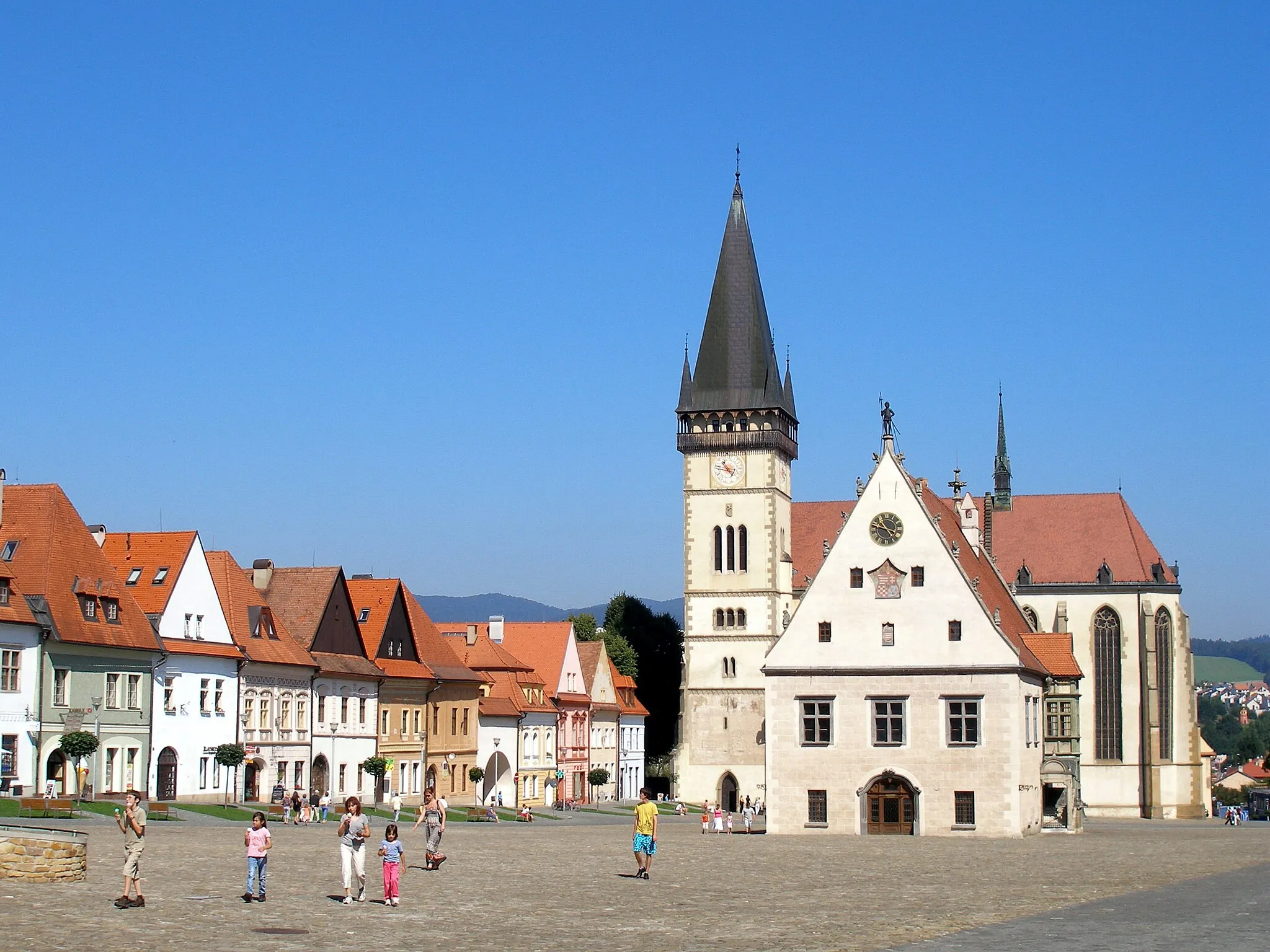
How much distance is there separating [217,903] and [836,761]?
38713 millimetres

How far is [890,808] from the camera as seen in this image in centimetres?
6156

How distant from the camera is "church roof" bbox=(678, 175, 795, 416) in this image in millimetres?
99125

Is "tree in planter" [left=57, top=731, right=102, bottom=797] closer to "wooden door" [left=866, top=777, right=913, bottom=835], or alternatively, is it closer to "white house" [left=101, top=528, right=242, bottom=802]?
"white house" [left=101, top=528, right=242, bottom=802]

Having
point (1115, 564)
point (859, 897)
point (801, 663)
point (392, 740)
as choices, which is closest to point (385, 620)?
point (392, 740)

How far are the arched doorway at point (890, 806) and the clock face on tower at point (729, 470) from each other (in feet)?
125

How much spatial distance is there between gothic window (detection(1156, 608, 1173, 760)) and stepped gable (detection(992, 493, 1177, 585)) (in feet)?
7.85

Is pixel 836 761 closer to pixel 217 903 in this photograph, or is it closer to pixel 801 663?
pixel 801 663

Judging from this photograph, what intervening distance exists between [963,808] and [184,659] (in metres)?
27.9

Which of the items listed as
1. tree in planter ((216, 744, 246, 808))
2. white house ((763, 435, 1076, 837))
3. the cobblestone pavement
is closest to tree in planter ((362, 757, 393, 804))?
tree in planter ((216, 744, 246, 808))

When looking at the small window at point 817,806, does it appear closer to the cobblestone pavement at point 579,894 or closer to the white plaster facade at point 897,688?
the white plaster facade at point 897,688

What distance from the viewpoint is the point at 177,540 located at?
2557 inches

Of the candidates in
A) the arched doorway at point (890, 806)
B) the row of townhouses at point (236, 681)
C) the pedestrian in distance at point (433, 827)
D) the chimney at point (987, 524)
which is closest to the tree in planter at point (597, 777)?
the row of townhouses at point (236, 681)

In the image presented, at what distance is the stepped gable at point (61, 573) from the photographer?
55.7 meters

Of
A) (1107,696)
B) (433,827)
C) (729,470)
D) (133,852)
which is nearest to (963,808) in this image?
(433,827)
